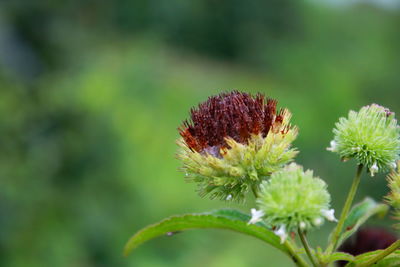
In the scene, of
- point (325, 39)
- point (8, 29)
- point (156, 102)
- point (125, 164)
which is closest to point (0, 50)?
point (8, 29)

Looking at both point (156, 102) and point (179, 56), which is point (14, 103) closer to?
point (156, 102)

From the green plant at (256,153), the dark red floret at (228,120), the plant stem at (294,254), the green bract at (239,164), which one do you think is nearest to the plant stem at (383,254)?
the green plant at (256,153)

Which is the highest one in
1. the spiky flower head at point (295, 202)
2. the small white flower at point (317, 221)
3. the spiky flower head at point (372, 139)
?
the spiky flower head at point (372, 139)

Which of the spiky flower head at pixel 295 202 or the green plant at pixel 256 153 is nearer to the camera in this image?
the spiky flower head at pixel 295 202

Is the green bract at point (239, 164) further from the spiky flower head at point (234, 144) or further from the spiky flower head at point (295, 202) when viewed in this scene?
the spiky flower head at point (295, 202)

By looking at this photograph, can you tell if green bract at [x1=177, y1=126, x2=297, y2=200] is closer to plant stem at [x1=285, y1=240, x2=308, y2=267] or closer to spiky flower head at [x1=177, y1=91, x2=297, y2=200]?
spiky flower head at [x1=177, y1=91, x2=297, y2=200]

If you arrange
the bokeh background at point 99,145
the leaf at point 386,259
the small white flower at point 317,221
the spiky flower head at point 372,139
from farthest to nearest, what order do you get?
the bokeh background at point 99,145 < the spiky flower head at point 372,139 < the leaf at point 386,259 < the small white flower at point 317,221
